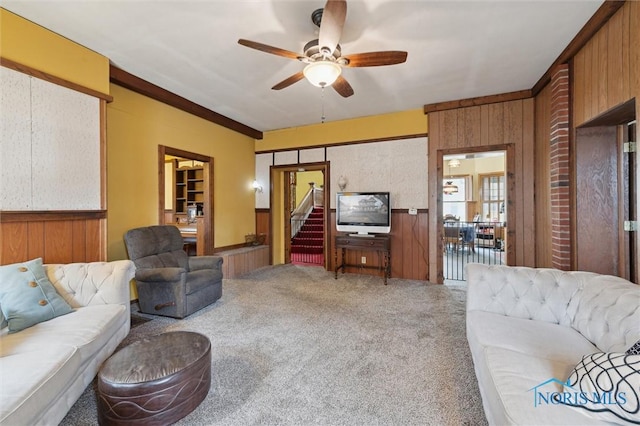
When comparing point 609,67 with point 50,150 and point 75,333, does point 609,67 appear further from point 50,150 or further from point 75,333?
point 50,150

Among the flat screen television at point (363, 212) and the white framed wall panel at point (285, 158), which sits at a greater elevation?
the white framed wall panel at point (285, 158)

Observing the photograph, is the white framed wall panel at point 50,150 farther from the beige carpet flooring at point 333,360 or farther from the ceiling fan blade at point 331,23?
Result: the ceiling fan blade at point 331,23

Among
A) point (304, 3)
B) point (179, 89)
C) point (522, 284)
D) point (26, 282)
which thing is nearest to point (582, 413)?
point (522, 284)

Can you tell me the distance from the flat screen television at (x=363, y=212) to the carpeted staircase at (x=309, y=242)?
189 centimetres

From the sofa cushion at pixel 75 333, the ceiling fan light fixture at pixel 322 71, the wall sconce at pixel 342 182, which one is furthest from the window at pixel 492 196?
the sofa cushion at pixel 75 333

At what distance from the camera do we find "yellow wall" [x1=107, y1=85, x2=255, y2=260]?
3.44 meters

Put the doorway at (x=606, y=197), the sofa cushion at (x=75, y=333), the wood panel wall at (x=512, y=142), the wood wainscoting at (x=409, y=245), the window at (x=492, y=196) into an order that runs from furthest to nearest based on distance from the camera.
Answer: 1. the window at (x=492, y=196)
2. the wood wainscoting at (x=409, y=245)
3. the wood panel wall at (x=512, y=142)
4. the doorway at (x=606, y=197)
5. the sofa cushion at (x=75, y=333)

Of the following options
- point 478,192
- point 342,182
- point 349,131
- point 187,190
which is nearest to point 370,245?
point 342,182

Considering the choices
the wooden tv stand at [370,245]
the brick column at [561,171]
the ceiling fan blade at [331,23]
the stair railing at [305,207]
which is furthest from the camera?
the stair railing at [305,207]

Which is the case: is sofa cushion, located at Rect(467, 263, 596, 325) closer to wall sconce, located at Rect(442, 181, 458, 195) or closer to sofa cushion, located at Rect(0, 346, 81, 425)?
sofa cushion, located at Rect(0, 346, 81, 425)

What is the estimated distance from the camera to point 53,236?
263 centimetres

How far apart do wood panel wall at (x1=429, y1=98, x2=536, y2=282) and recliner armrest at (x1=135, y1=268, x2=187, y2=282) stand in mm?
4258

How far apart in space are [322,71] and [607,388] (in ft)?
8.37

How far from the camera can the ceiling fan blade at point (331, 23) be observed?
5.80 feet
